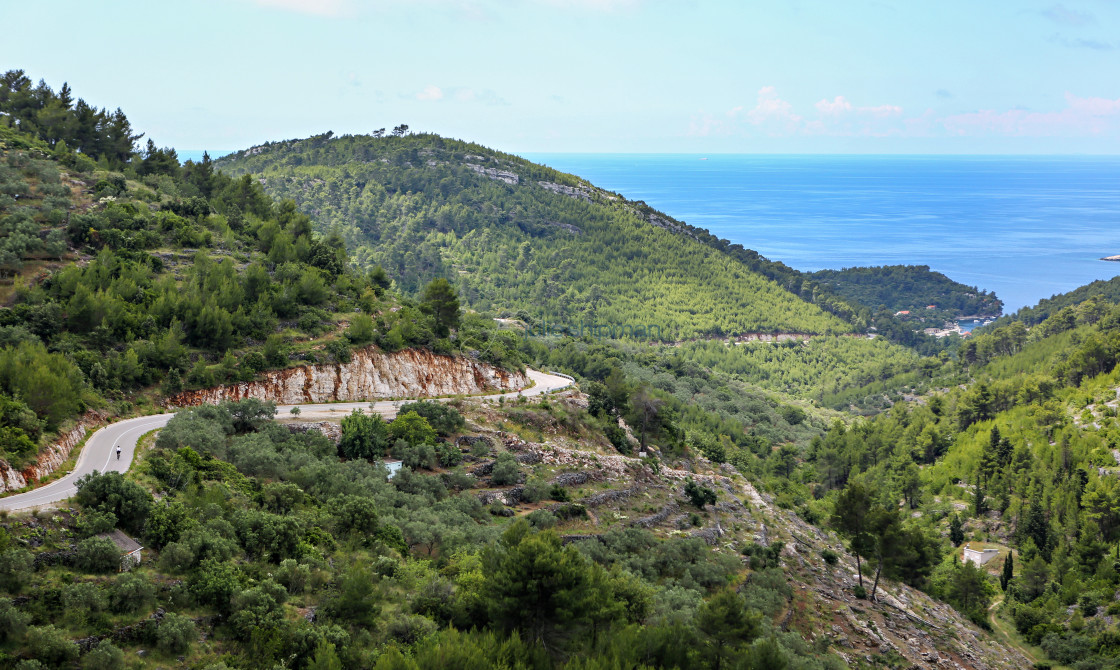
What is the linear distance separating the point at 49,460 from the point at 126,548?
735 centimetres

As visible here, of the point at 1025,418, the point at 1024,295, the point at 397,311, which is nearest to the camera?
the point at 397,311

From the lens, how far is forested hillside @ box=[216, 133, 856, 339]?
387 feet

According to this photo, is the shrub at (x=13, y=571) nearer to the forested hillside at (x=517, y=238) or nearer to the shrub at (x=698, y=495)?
the shrub at (x=698, y=495)

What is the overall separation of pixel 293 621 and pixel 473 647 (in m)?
5.34

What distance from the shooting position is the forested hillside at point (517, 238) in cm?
Result: 11788

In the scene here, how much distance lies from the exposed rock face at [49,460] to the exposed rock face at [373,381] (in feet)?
18.5

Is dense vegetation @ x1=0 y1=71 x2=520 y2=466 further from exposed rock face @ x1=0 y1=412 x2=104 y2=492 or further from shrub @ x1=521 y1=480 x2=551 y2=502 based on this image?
shrub @ x1=521 y1=480 x2=551 y2=502

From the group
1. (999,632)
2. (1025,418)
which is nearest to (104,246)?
(999,632)

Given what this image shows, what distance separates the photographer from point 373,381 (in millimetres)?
45031

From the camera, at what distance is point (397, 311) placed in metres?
51.5

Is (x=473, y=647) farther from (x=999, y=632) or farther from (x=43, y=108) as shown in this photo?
(x=43, y=108)

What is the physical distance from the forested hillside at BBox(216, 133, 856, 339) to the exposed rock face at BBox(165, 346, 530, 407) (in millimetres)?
59900

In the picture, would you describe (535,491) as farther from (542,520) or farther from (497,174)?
(497,174)

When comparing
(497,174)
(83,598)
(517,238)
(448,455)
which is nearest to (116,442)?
(83,598)
